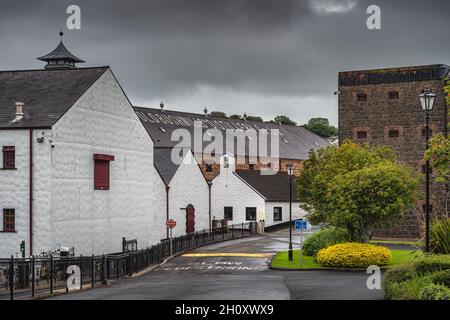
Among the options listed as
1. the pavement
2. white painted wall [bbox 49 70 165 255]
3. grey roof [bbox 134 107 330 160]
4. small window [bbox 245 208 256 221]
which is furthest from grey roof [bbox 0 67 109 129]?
small window [bbox 245 208 256 221]

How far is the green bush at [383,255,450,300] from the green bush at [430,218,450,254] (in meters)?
3.61

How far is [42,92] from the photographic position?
4541cm

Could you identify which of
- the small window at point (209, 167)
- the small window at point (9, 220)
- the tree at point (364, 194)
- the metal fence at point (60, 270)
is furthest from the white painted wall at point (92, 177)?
the small window at point (209, 167)

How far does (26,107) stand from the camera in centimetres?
4347

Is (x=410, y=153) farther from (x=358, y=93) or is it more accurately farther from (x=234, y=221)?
(x=234, y=221)

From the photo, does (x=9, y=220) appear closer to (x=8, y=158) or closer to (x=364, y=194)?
(x=8, y=158)

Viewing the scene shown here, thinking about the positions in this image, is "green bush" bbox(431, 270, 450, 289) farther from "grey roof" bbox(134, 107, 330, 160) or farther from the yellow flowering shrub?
"grey roof" bbox(134, 107, 330, 160)

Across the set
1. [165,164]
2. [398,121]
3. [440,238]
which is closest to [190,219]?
[165,164]

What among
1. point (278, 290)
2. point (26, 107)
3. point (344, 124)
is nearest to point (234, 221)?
point (344, 124)

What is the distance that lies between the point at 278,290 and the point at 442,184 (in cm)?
3359

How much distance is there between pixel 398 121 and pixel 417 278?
39383mm

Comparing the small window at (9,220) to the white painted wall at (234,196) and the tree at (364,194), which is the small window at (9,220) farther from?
the white painted wall at (234,196)

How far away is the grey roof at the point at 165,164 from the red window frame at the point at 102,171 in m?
13.7

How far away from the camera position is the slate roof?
237 feet
